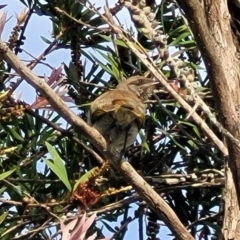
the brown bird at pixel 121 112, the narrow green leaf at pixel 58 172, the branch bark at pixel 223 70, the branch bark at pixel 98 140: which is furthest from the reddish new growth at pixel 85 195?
the brown bird at pixel 121 112

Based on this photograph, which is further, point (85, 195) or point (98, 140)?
point (85, 195)

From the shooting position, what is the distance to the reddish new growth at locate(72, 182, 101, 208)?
2.59 m

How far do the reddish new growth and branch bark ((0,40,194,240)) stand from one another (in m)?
0.29

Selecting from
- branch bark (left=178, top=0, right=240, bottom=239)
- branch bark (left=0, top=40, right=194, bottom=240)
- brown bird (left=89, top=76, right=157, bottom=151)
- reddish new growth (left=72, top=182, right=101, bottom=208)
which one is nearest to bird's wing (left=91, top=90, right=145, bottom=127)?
brown bird (left=89, top=76, right=157, bottom=151)

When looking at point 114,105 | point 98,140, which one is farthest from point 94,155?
point 98,140

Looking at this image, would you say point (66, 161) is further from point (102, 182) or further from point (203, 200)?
point (203, 200)

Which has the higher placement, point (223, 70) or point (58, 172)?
point (223, 70)

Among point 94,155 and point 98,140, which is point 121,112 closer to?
point 94,155

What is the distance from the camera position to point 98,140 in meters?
Result: 2.15

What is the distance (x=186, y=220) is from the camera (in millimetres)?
3660

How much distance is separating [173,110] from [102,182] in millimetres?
689

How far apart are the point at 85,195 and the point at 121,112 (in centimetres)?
Answer: 107

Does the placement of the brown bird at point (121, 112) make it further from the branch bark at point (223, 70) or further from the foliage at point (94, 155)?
the branch bark at point (223, 70)

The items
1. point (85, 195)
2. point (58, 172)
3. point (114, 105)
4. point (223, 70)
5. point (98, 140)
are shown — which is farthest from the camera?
point (114, 105)
